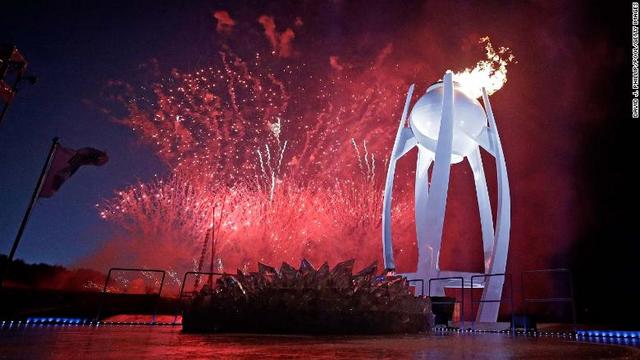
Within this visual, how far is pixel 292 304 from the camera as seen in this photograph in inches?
271

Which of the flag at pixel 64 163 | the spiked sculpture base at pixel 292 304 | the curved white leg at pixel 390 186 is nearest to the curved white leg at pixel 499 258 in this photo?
the curved white leg at pixel 390 186

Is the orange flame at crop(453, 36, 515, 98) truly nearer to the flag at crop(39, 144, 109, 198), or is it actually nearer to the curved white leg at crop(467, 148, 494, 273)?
the curved white leg at crop(467, 148, 494, 273)

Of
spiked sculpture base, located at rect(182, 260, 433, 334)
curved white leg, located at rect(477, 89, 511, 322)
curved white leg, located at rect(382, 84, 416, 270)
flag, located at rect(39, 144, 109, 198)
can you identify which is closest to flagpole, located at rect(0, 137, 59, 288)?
flag, located at rect(39, 144, 109, 198)

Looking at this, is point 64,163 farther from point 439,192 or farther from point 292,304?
point 439,192

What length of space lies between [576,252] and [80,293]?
23773 mm

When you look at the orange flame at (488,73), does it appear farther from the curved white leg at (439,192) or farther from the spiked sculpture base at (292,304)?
the spiked sculpture base at (292,304)

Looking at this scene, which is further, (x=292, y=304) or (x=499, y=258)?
(x=499, y=258)

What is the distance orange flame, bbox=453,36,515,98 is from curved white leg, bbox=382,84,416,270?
3.64 meters

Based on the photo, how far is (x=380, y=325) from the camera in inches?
294

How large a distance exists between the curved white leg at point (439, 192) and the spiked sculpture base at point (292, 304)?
11.7 metres

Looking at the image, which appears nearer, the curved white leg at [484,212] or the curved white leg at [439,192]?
the curved white leg at [439,192]

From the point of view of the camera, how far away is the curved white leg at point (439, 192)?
61.5 ft

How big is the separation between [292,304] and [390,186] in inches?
564

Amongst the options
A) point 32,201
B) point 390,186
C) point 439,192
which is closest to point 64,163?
point 32,201
